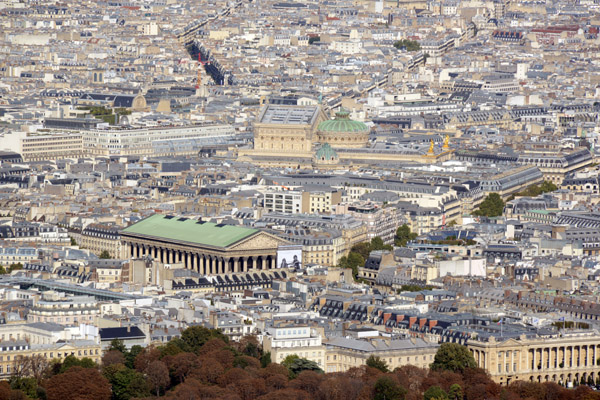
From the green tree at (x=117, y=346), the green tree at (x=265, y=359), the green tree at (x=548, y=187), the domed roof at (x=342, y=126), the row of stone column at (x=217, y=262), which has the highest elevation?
the domed roof at (x=342, y=126)

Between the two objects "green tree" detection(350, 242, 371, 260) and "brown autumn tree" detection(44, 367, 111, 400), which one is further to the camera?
"green tree" detection(350, 242, 371, 260)

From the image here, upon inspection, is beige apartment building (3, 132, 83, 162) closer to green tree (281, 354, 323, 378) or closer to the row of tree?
the row of tree

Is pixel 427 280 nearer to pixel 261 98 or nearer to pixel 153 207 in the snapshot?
pixel 153 207

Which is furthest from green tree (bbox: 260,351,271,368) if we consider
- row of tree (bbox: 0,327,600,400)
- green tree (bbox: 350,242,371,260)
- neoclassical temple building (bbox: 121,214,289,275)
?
green tree (bbox: 350,242,371,260)

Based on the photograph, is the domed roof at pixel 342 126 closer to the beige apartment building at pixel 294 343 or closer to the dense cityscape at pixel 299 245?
the dense cityscape at pixel 299 245

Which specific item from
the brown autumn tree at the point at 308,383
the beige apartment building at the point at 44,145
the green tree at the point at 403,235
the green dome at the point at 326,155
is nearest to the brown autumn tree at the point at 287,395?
the brown autumn tree at the point at 308,383

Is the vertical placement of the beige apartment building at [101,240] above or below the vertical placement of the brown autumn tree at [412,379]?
above
